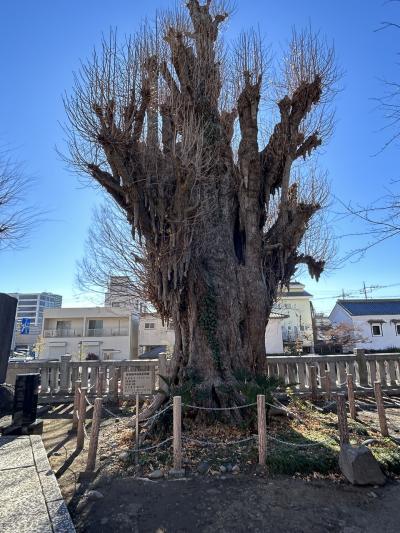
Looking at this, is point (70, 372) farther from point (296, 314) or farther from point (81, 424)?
point (296, 314)

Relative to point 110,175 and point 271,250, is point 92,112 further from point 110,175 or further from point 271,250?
point 271,250

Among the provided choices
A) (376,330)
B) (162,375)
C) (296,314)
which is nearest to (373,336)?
(376,330)

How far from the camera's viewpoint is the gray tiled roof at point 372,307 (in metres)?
30.8

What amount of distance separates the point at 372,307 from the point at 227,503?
106 ft

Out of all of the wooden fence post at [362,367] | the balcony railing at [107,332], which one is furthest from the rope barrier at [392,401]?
the balcony railing at [107,332]

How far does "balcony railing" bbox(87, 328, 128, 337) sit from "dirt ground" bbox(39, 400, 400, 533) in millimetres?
32164

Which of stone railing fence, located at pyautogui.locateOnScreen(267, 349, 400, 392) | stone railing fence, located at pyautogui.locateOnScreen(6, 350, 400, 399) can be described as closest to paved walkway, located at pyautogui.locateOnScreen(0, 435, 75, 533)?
stone railing fence, located at pyautogui.locateOnScreen(6, 350, 400, 399)

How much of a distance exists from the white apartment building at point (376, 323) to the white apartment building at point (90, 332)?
2179 centimetres

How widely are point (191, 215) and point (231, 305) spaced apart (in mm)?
2138

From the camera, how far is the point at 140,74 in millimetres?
6848

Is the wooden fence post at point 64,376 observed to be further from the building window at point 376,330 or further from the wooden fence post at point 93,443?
the building window at point 376,330

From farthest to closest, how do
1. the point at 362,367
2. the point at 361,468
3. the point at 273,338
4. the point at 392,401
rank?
the point at 273,338 → the point at 362,367 → the point at 392,401 → the point at 361,468

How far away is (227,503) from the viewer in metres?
3.89

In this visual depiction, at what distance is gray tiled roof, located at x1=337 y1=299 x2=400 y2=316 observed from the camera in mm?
30834
